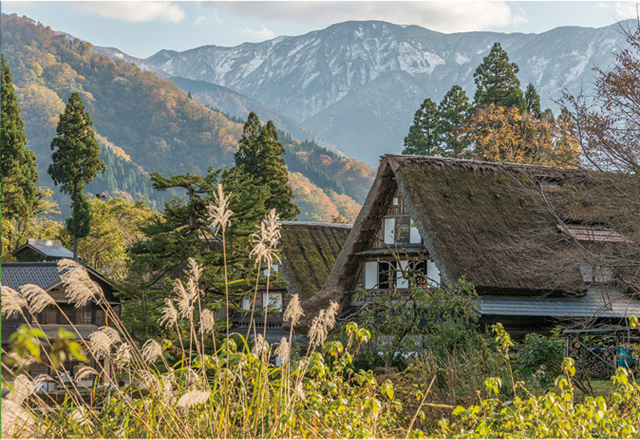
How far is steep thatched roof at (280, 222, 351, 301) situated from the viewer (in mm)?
21344

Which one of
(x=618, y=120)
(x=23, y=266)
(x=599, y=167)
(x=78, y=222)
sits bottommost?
(x=23, y=266)

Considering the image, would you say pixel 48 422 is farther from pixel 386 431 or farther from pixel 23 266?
pixel 23 266

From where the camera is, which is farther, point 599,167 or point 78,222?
point 78,222

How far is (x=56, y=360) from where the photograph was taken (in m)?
1.52

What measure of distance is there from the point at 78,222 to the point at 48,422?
29.2m

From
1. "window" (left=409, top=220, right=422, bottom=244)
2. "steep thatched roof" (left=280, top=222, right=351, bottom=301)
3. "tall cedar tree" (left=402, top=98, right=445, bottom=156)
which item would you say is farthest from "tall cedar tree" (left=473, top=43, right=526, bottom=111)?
"window" (left=409, top=220, right=422, bottom=244)

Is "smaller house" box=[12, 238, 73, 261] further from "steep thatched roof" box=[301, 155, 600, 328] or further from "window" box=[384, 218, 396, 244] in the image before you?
"window" box=[384, 218, 396, 244]

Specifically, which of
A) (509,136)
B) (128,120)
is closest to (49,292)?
(509,136)

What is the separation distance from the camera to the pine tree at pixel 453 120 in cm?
3484

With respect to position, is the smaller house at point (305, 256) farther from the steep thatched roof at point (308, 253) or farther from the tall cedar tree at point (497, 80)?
the tall cedar tree at point (497, 80)

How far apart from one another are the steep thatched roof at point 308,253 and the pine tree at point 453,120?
525 inches

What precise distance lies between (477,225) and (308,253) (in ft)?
27.0

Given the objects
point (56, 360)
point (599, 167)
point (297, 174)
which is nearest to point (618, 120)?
point (599, 167)

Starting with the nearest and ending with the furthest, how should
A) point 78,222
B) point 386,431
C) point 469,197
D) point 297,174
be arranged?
point 386,431 < point 469,197 < point 78,222 < point 297,174
